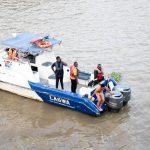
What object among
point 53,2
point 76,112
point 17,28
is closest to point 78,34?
point 17,28

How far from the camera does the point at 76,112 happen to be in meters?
16.0

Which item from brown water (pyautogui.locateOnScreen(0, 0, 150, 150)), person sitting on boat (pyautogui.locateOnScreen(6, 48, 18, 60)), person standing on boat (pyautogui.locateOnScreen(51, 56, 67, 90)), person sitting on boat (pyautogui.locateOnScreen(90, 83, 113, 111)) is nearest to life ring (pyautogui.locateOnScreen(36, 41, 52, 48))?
person sitting on boat (pyautogui.locateOnScreen(6, 48, 18, 60))

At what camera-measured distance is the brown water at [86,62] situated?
14.3m

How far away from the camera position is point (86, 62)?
20.9m

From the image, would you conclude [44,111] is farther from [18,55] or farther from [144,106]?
[144,106]

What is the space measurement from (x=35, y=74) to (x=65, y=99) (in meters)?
1.91

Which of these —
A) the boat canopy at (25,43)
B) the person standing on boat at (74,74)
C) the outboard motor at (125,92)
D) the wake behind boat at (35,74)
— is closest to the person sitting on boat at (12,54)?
the wake behind boat at (35,74)

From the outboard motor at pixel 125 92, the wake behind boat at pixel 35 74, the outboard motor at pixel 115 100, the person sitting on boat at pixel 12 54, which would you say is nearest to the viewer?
the outboard motor at pixel 115 100

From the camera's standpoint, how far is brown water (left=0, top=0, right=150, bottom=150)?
1429 cm

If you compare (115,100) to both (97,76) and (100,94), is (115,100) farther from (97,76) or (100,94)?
(97,76)

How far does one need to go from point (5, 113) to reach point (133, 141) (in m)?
5.51

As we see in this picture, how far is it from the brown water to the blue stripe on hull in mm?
312

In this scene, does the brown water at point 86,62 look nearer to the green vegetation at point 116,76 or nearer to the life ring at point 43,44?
the green vegetation at point 116,76

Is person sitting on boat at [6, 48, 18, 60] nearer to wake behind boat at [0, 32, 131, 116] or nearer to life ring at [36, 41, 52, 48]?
wake behind boat at [0, 32, 131, 116]
